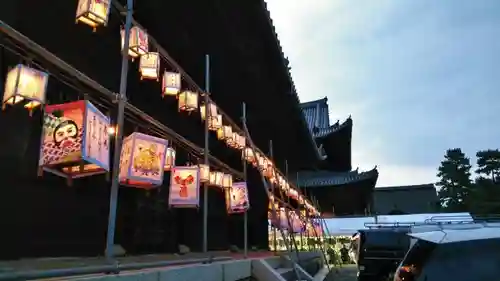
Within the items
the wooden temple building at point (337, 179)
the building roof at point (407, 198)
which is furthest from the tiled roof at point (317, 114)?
the building roof at point (407, 198)

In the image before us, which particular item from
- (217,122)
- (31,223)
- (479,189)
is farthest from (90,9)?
(479,189)

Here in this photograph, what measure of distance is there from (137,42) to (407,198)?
43.2m

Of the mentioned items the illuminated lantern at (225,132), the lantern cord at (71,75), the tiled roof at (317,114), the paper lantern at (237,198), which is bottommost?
the paper lantern at (237,198)

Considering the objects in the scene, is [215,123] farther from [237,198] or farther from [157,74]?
[157,74]

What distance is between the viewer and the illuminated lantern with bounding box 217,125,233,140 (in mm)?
11233

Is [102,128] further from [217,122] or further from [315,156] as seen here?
[315,156]

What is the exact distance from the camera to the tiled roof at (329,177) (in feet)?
86.1

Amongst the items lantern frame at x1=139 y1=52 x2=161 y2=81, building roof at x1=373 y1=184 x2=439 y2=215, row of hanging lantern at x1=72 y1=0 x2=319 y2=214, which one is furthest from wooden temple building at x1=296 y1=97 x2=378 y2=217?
lantern frame at x1=139 y1=52 x2=161 y2=81

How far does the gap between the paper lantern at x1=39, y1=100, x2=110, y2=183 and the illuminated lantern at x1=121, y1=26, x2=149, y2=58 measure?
6.87 ft

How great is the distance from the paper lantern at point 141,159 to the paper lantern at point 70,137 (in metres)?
1.13

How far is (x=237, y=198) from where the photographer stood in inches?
431

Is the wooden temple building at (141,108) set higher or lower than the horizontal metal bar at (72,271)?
higher

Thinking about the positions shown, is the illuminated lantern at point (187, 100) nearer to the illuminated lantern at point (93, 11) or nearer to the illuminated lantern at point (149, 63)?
the illuminated lantern at point (149, 63)

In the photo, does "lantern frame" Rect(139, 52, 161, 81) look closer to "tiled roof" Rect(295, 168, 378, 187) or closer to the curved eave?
the curved eave
